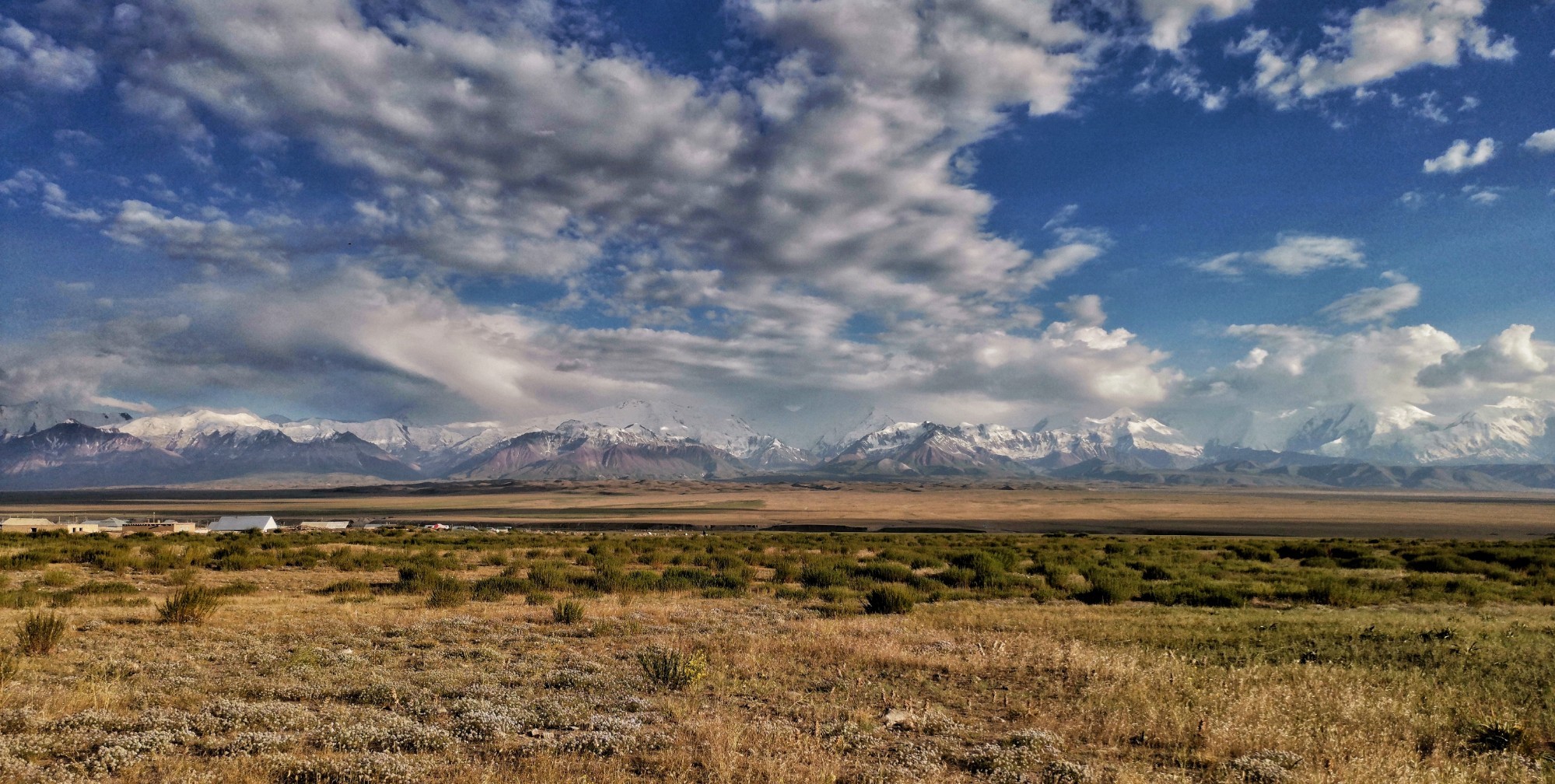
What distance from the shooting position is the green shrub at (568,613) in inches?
701

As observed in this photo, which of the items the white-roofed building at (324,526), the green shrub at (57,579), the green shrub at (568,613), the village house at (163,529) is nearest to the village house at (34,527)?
the village house at (163,529)

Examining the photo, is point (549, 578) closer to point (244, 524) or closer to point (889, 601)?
point (889, 601)

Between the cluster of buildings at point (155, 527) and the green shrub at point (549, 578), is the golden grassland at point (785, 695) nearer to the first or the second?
the green shrub at point (549, 578)

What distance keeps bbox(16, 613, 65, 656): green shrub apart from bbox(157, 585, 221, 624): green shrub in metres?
3.20

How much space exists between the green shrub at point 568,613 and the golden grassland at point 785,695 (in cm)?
70

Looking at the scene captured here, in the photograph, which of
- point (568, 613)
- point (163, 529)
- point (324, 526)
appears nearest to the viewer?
point (568, 613)

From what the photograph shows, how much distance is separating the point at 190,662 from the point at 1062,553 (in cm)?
3994

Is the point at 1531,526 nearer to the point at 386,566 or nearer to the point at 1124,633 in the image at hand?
the point at 1124,633

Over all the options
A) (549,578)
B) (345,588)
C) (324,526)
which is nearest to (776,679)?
(549,578)

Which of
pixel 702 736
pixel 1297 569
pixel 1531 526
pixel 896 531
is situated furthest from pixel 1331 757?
pixel 1531 526

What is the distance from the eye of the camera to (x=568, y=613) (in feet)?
58.6

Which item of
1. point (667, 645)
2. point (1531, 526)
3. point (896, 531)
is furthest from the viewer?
point (1531, 526)

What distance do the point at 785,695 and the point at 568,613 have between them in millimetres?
8766

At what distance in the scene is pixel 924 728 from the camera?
380 inches
